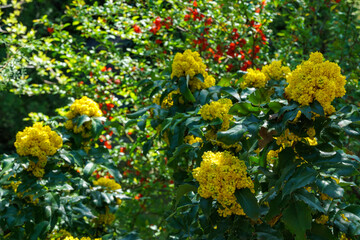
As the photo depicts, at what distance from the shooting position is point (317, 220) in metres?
1.63

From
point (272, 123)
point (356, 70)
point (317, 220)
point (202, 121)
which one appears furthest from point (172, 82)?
point (356, 70)

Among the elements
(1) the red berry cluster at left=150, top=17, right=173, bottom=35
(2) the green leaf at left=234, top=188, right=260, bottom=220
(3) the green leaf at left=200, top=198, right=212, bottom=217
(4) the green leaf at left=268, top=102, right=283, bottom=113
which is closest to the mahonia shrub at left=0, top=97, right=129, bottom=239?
(3) the green leaf at left=200, top=198, right=212, bottom=217

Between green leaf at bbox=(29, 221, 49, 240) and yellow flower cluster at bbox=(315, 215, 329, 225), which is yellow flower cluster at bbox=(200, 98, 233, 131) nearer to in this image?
yellow flower cluster at bbox=(315, 215, 329, 225)

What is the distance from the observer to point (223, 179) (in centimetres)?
141

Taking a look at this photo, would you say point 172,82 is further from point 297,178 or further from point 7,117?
point 7,117

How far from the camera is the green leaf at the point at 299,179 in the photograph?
125 centimetres

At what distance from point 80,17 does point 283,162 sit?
117 inches

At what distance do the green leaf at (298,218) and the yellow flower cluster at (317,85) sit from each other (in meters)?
0.35

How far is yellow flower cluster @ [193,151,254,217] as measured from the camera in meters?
1.39

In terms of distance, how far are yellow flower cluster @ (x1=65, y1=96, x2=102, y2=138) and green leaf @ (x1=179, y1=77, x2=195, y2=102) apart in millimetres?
695

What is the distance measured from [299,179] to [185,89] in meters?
0.93

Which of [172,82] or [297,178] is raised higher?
[297,178]

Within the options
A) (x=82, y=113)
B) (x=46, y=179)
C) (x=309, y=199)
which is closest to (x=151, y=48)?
(x=82, y=113)

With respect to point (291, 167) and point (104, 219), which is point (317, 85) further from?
point (104, 219)
